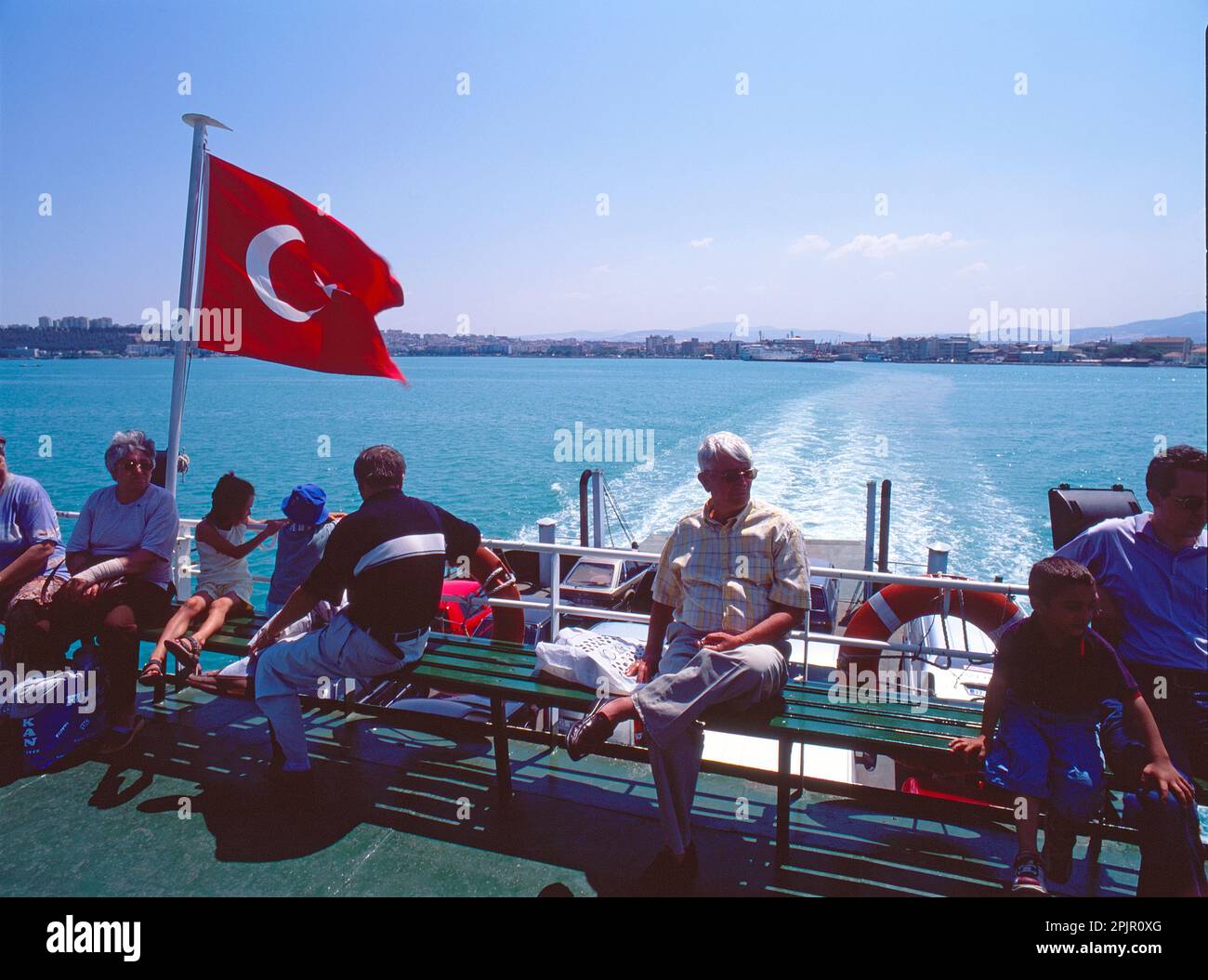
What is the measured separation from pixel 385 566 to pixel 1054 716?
8.22ft

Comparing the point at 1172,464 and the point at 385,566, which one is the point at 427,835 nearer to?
the point at 385,566

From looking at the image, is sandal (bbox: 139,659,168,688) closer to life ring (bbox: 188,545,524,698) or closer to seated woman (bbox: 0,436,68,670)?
life ring (bbox: 188,545,524,698)

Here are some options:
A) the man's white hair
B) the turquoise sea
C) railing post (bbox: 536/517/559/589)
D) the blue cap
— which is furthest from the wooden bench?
railing post (bbox: 536/517/559/589)

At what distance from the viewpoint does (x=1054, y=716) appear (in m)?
2.63

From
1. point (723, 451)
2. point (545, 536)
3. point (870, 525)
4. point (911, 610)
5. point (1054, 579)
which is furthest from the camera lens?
point (870, 525)

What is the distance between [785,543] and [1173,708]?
1443 mm

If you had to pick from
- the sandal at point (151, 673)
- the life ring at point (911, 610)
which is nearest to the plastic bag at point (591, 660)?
the sandal at point (151, 673)

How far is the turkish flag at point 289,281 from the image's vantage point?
4.43 metres

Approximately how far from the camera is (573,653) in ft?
10.4

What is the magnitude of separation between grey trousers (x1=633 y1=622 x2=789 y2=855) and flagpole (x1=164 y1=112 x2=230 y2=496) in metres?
2.95

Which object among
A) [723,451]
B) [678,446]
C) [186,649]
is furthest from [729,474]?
[678,446]

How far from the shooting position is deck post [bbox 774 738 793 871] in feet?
9.53
